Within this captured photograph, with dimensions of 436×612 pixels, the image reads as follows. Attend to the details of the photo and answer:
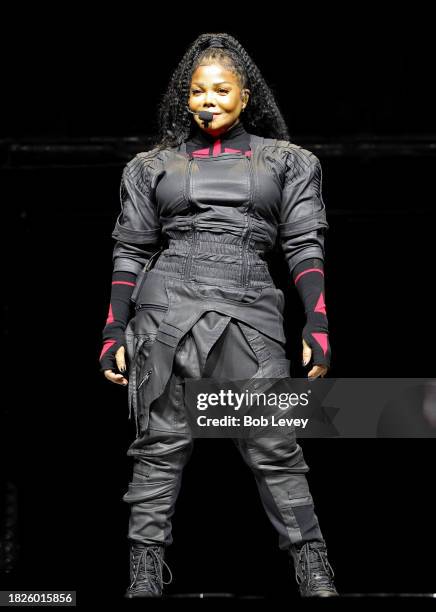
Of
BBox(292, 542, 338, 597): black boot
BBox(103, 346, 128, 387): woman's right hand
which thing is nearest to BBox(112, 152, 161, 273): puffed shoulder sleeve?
BBox(103, 346, 128, 387): woman's right hand

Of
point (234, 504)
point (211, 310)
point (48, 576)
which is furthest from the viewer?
point (234, 504)

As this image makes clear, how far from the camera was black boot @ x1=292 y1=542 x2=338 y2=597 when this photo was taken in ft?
8.49

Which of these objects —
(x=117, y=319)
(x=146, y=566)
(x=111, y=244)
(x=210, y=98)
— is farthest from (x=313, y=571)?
(x=111, y=244)

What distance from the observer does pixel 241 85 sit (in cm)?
285

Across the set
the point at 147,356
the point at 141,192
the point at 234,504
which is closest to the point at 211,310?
the point at 147,356

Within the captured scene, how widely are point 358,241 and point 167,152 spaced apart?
99 cm

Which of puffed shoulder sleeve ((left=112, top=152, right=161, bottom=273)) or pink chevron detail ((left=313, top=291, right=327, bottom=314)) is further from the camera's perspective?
puffed shoulder sleeve ((left=112, top=152, right=161, bottom=273))

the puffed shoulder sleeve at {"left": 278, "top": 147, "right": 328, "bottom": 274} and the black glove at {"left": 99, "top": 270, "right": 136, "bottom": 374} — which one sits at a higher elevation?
the puffed shoulder sleeve at {"left": 278, "top": 147, "right": 328, "bottom": 274}

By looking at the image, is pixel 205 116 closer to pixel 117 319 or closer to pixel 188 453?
pixel 117 319

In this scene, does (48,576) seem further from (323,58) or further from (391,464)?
(323,58)

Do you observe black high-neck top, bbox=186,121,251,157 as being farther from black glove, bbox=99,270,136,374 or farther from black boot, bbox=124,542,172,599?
black boot, bbox=124,542,172,599

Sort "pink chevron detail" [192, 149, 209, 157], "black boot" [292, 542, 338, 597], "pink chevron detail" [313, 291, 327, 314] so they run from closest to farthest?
"black boot" [292, 542, 338, 597] → "pink chevron detail" [313, 291, 327, 314] → "pink chevron detail" [192, 149, 209, 157]

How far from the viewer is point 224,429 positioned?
2.72m

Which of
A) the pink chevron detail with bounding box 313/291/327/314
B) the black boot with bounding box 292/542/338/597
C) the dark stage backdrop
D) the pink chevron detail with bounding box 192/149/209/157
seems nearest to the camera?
the black boot with bounding box 292/542/338/597
